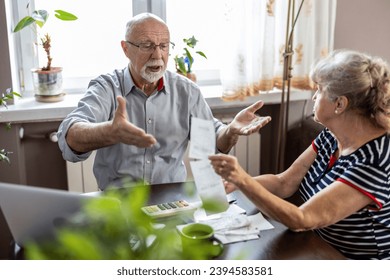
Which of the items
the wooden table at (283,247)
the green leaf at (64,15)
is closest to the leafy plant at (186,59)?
the green leaf at (64,15)

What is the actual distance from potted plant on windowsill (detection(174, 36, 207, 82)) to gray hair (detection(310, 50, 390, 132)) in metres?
1.15

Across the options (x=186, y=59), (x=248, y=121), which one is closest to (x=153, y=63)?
(x=248, y=121)

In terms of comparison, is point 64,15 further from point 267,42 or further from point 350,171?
point 350,171

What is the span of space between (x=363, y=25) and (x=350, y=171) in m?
1.71

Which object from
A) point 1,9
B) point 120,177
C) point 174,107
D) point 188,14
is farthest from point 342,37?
point 1,9

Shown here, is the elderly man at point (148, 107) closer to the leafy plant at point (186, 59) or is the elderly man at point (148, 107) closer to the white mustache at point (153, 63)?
the white mustache at point (153, 63)

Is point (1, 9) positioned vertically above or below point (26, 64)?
above

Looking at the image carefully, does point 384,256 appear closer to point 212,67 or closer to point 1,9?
point 212,67

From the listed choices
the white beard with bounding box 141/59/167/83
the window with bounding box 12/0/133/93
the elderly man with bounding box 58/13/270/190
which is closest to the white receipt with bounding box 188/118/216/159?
the elderly man with bounding box 58/13/270/190

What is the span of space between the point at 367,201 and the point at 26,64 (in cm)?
188

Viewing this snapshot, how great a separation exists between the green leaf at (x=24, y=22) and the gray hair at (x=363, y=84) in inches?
56.2

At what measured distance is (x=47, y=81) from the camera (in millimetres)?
2549

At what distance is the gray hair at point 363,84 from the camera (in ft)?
5.09

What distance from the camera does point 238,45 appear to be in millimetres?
2646
